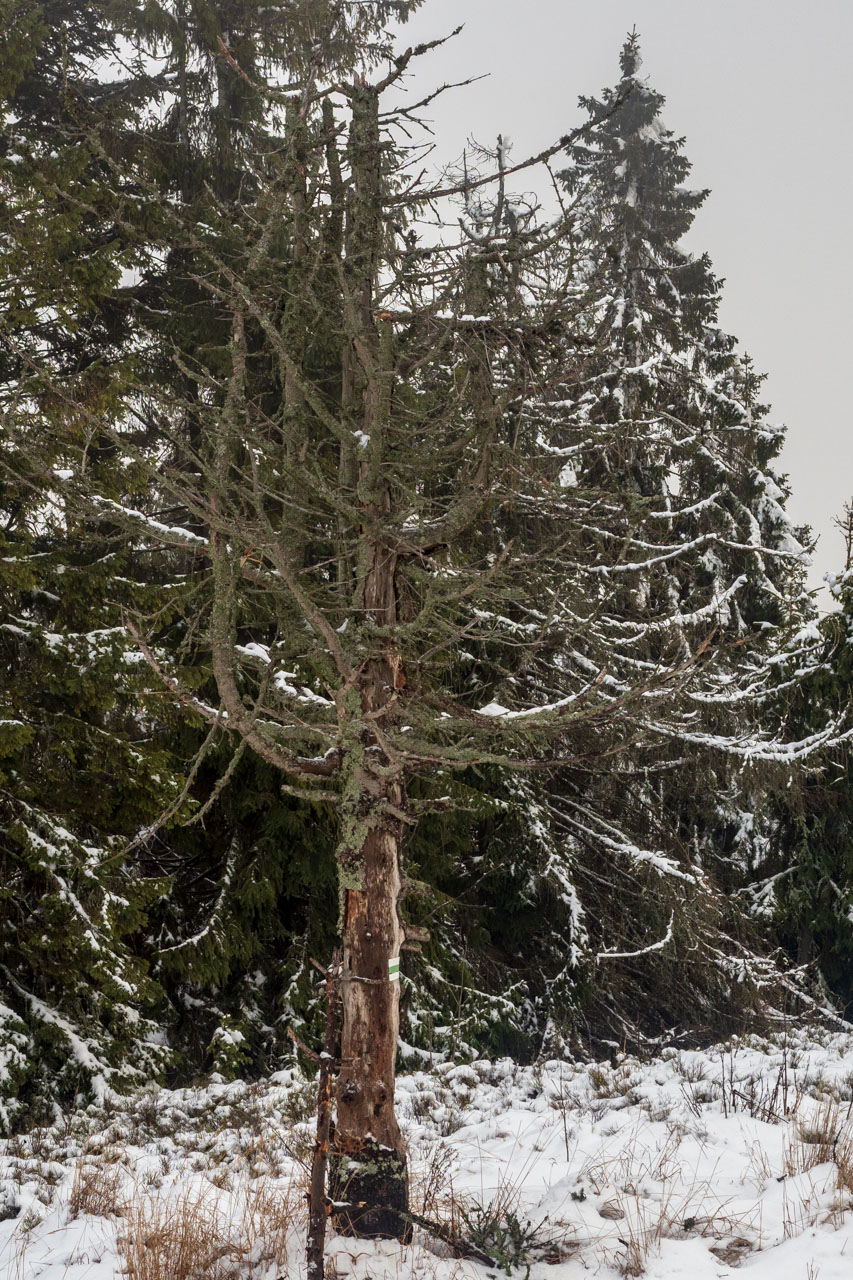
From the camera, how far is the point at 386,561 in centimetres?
534

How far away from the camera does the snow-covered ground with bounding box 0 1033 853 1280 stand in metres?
4.46

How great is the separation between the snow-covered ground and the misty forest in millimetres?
41

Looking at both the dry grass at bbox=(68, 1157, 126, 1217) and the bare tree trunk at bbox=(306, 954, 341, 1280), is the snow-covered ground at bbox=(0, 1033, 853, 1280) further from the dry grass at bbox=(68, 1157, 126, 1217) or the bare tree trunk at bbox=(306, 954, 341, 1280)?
the bare tree trunk at bbox=(306, 954, 341, 1280)

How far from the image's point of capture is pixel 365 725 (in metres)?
4.56

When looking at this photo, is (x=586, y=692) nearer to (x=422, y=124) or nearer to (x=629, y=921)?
(x=422, y=124)

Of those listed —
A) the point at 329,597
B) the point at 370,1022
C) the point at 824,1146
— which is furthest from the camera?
the point at 329,597

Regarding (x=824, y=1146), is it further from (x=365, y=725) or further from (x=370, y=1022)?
(x=365, y=725)

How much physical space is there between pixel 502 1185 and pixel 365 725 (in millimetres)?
3053

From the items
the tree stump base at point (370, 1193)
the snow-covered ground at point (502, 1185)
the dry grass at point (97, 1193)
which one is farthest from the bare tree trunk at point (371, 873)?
the dry grass at point (97, 1193)

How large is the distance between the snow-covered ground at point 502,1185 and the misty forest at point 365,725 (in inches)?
1.6

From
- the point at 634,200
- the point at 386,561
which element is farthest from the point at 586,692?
the point at 634,200

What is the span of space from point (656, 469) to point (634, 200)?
22.3 ft

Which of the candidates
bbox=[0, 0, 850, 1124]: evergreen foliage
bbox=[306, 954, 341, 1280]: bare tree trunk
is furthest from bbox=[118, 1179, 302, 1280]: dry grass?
bbox=[0, 0, 850, 1124]: evergreen foliage

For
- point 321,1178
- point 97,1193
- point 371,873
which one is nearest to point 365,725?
point 371,873
